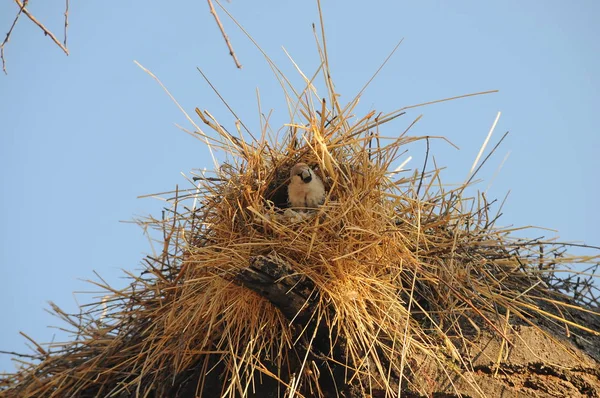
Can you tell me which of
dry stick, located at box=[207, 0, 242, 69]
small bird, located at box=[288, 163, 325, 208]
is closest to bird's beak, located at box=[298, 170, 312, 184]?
small bird, located at box=[288, 163, 325, 208]

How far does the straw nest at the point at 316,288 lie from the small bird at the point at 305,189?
0.05 m

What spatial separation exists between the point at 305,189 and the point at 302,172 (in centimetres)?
5

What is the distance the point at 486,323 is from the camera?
2.02 meters

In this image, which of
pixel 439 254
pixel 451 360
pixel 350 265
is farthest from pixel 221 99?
pixel 451 360

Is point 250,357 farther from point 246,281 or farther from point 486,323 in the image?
point 486,323

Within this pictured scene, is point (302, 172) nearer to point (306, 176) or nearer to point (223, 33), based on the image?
point (306, 176)

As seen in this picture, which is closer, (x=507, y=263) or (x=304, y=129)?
(x=304, y=129)

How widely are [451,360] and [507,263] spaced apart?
46 centimetres

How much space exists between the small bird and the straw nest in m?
0.05

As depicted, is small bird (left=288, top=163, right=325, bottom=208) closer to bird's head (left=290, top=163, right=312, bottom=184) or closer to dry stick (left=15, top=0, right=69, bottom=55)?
bird's head (left=290, top=163, right=312, bottom=184)

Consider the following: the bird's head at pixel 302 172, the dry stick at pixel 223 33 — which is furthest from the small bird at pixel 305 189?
the dry stick at pixel 223 33

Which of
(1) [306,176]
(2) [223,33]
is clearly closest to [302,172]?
(1) [306,176]

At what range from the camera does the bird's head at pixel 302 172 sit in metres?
2.06

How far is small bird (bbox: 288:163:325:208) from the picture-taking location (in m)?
2.05
